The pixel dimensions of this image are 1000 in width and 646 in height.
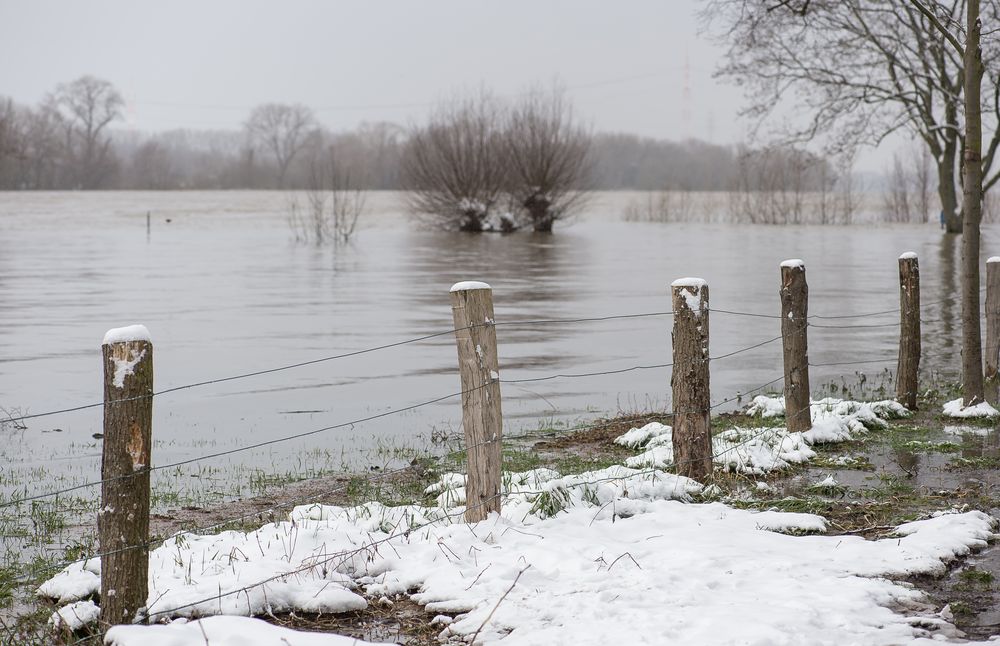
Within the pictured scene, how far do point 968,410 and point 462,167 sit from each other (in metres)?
42.4

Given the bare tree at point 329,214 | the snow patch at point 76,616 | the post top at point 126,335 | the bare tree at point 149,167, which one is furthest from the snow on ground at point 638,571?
the bare tree at point 149,167

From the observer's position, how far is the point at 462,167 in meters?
49.7

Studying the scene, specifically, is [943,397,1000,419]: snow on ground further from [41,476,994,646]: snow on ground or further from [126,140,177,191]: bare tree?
[126,140,177,191]: bare tree

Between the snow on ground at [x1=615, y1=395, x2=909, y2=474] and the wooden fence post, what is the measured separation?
897mm

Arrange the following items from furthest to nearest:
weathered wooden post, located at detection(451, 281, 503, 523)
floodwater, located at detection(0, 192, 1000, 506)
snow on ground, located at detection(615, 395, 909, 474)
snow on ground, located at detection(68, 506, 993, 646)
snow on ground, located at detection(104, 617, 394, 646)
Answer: floodwater, located at detection(0, 192, 1000, 506), snow on ground, located at detection(615, 395, 909, 474), weathered wooden post, located at detection(451, 281, 503, 523), snow on ground, located at detection(68, 506, 993, 646), snow on ground, located at detection(104, 617, 394, 646)

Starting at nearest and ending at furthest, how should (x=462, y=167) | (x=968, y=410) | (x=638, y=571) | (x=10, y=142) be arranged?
(x=638, y=571)
(x=968, y=410)
(x=462, y=167)
(x=10, y=142)

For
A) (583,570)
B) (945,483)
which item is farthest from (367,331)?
(583,570)

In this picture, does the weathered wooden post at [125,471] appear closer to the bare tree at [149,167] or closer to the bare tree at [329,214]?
the bare tree at [329,214]

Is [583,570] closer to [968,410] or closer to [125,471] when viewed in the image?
[125,471]

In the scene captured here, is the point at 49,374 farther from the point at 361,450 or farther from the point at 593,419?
the point at 593,419

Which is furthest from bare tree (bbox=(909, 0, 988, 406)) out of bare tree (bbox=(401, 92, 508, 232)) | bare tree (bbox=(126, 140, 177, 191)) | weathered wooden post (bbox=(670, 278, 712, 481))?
bare tree (bbox=(126, 140, 177, 191))

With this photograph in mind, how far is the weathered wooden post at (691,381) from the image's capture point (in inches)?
249

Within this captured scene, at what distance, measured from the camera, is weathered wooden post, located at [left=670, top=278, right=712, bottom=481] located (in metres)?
6.32

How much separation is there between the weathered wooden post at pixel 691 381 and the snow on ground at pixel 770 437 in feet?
1.11
